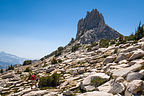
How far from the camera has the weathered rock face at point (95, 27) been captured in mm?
99494

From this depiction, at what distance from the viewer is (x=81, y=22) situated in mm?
131625

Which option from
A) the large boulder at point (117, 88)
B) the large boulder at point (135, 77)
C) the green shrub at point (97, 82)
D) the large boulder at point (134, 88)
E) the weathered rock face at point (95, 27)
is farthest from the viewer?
the weathered rock face at point (95, 27)

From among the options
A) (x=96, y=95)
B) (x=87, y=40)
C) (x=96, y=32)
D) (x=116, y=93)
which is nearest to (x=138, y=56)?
(x=116, y=93)

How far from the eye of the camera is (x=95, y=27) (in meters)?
115

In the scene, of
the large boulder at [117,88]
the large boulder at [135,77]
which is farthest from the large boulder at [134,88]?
the large boulder at [135,77]

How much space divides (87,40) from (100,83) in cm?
7431

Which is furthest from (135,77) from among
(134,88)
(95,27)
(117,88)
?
(95,27)

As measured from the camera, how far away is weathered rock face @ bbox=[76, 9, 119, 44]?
3917 inches

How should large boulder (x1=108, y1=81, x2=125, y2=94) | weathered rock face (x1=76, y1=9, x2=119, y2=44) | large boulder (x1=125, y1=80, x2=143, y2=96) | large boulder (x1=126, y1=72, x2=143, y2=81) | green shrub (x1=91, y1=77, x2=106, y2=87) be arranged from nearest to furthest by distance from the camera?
large boulder (x1=125, y1=80, x2=143, y2=96) < large boulder (x1=108, y1=81, x2=125, y2=94) < large boulder (x1=126, y1=72, x2=143, y2=81) < green shrub (x1=91, y1=77, x2=106, y2=87) < weathered rock face (x1=76, y1=9, x2=119, y2=44)

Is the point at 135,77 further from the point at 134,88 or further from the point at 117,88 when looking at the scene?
the point at 117,88

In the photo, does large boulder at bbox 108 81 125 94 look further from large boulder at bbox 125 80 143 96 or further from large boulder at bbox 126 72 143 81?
large boulder at bbox 126 72 143 81

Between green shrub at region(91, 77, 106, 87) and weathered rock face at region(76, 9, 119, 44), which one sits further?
weathered rock face at region(76, 9, 119, 44)

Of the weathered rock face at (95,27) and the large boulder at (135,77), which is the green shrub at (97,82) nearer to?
the large boulder at (135,77)

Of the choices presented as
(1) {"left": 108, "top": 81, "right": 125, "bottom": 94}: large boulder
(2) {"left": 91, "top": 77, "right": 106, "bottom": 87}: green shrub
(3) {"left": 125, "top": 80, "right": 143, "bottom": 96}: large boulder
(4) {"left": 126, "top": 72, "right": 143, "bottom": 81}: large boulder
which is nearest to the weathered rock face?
(2) {"left": 91, "top": 77, "right": 106, "bottom": 87}: green shrub
